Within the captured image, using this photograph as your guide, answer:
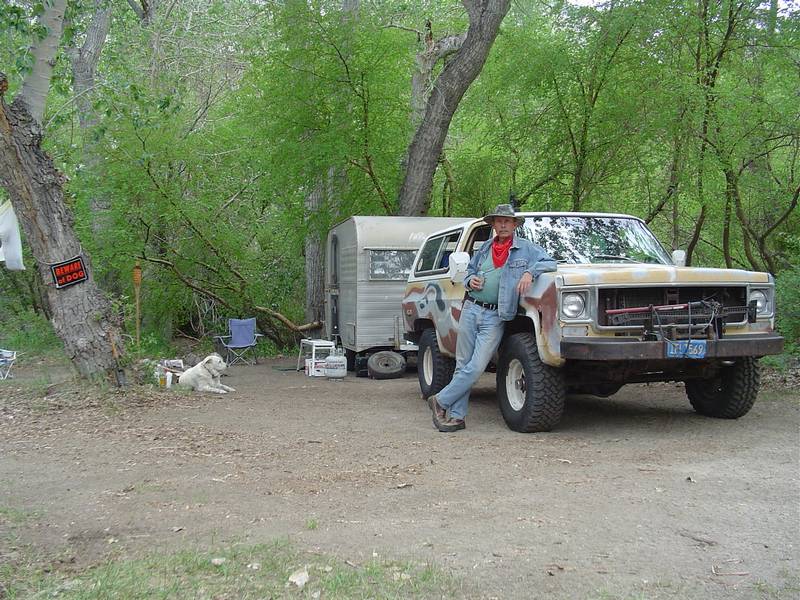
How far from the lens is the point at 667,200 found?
12141mm

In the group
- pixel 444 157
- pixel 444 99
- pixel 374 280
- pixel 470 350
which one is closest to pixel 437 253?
pixel 470 350

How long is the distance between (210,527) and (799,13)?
1001 centimetres

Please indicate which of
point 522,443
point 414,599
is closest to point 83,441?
point 522,443

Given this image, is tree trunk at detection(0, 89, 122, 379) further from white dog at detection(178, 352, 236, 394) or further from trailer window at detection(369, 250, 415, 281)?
trailer window at detection(369, 250, 415, 281)

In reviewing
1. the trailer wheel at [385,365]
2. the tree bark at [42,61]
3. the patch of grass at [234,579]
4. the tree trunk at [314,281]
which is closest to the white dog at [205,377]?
the trailer wheel at [385,365]

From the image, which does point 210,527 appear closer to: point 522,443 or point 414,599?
point 414,599

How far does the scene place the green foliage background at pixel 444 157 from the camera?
10711 mm

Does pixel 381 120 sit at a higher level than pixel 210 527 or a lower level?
higher

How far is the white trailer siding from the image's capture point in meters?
11.5

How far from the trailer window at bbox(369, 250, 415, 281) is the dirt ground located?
3.83 metres

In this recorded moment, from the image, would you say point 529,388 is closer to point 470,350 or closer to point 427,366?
point 470,350

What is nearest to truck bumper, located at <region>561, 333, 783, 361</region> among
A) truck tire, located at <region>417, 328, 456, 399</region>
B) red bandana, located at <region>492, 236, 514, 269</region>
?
red bandana, located at <region>492, 236, 514, 269</region>

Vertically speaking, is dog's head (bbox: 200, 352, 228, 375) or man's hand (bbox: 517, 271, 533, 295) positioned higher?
man's hand (bbox: 517, 271, 533, 295)

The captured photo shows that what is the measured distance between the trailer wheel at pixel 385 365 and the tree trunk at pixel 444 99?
2877mm
